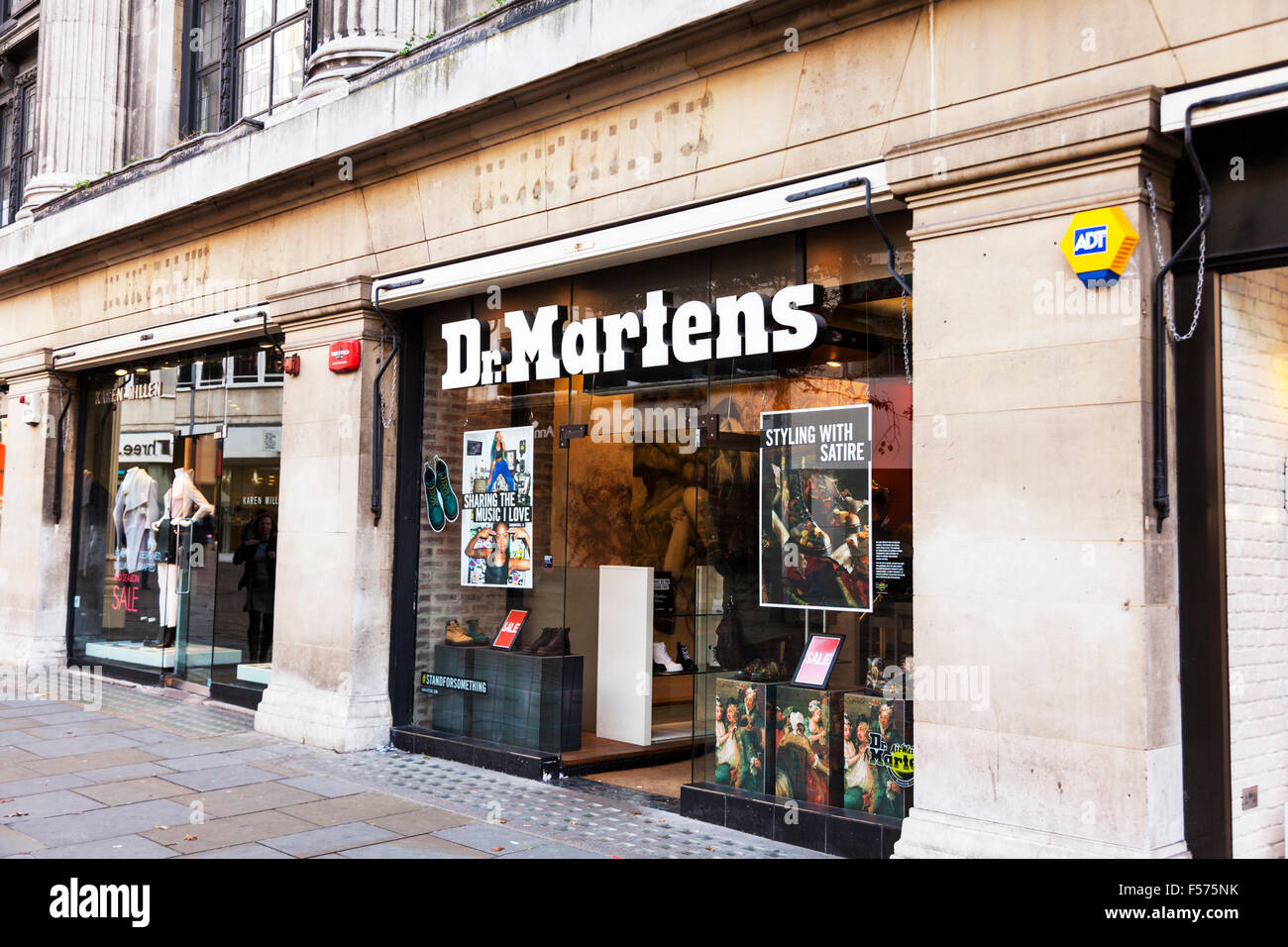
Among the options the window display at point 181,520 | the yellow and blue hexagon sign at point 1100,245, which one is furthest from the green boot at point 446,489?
the yellow and blue hexagon sign at point 1100,245

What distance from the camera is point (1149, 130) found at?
17.2ft

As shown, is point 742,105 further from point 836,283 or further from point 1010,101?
point 1010,101

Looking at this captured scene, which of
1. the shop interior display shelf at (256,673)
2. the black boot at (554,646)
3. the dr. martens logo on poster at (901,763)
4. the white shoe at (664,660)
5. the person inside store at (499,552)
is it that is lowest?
the shop interior display shelf at (256,673)

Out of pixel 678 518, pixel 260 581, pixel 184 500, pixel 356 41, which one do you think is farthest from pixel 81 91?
pixel 678 518

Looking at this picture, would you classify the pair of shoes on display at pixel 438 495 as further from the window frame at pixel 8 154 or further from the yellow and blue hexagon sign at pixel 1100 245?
the window frame at pixel 8 154

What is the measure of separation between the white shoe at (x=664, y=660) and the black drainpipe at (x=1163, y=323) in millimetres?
5159

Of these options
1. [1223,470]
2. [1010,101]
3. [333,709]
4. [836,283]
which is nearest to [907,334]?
[836,283]

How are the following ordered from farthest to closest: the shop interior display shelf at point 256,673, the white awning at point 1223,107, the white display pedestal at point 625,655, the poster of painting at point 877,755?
the shop interior display shelf at point 256,673
the white display pedestal at point 625,655
the poster of painting at point 877,755
the white awning at point 1223,107

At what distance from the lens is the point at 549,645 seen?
9.28 meters

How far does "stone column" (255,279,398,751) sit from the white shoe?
94.8 inches

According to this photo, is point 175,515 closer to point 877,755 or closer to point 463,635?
point 463,635

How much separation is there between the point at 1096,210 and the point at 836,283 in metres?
1.89

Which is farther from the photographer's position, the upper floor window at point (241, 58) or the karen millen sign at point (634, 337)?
the upper floor window at point (241, 58)

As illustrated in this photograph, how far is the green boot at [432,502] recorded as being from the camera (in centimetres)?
1009
